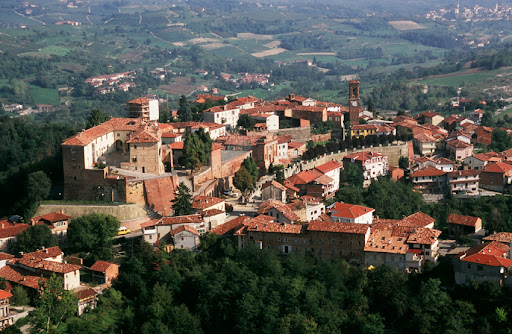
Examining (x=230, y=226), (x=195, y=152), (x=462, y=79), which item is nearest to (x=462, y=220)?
(x=230, y=226)

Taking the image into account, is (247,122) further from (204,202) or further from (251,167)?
(204,202)

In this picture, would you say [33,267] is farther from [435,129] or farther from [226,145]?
[435,129]

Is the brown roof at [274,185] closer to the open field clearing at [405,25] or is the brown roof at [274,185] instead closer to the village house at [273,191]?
the village house at [273,191]

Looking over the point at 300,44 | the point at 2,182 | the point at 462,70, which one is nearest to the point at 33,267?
the point at 2,182

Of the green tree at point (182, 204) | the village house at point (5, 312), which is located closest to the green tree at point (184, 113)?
the green tree at point (182, 204)

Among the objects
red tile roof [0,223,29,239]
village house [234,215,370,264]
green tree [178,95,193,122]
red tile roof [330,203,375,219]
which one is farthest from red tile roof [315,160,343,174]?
red tile roof [0,223,29,239]
